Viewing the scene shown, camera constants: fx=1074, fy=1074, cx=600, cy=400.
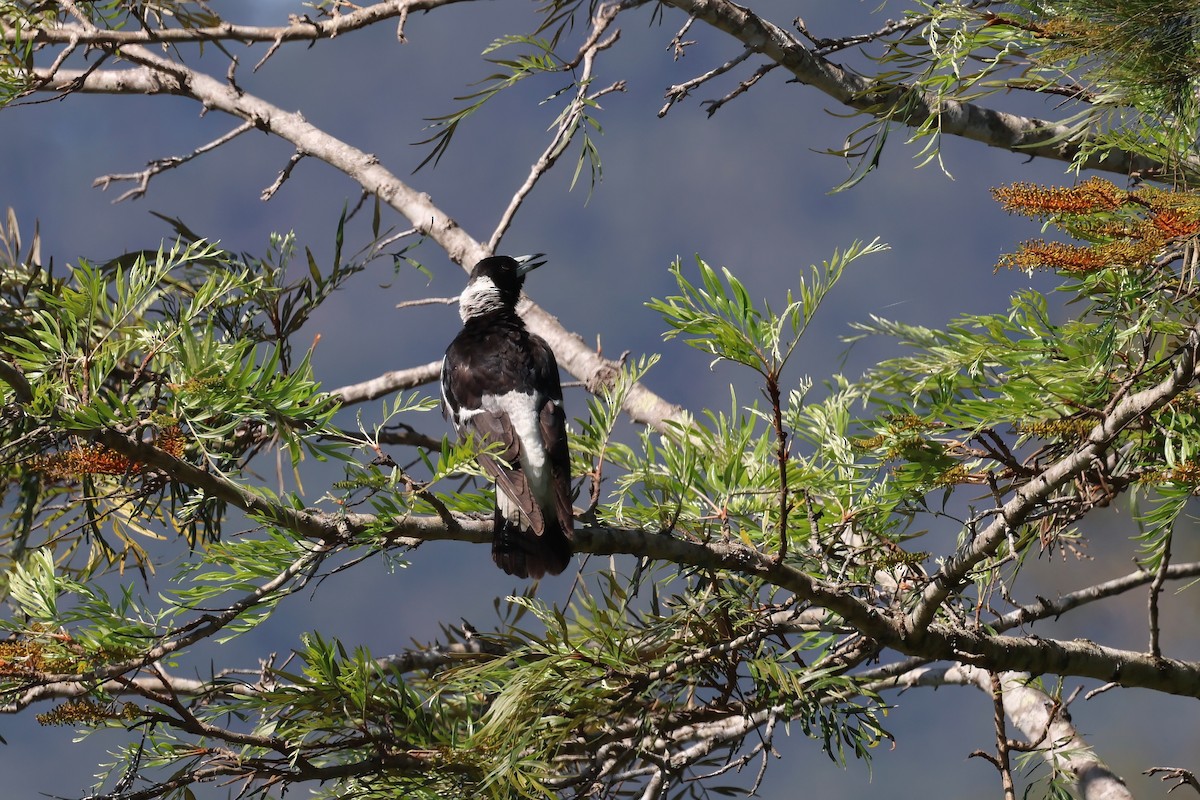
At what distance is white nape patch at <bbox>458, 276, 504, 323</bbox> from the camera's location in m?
3.55

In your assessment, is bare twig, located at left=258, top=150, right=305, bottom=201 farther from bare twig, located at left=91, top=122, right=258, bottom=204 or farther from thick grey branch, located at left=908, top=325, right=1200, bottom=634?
thick grey branch, located at left=908, top=325, right=1200, bottom=634

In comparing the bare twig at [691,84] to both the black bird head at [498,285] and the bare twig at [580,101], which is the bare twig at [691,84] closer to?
the bare twig at [580,101]

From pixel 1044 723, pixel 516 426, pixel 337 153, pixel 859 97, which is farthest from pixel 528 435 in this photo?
pixel 337 153

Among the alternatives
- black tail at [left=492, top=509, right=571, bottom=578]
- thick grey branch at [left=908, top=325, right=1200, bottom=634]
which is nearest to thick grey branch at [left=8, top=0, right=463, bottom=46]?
black tail at [left=492, top=509, right=571, bottom=578]

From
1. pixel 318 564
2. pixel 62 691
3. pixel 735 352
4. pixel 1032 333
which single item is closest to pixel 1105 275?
pixel 1032 333

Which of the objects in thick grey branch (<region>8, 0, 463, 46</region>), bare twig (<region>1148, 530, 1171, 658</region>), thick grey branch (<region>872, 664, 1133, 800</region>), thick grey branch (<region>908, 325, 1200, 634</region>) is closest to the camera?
thick grey branch (<region>908, 325, 1200, 634</region>)

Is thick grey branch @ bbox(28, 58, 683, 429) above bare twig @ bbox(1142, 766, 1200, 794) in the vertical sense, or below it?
above

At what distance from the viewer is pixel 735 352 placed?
4.57 ft

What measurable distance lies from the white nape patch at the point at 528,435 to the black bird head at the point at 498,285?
996 millimetres

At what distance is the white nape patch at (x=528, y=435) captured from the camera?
2.14 meters

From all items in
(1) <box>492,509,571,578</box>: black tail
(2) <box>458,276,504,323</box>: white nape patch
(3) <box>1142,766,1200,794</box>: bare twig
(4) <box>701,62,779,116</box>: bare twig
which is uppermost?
(2) <box>458,276,504,323</box>: white nape patch

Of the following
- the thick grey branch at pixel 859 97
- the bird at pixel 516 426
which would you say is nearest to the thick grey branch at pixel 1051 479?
the bird at pixel 516 426

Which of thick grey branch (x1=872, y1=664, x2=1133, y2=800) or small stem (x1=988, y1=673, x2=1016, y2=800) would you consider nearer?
small stem (x1=988, y1=673, x2=1016, y2=800)

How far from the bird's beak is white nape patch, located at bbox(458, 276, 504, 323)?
0.10 meters
